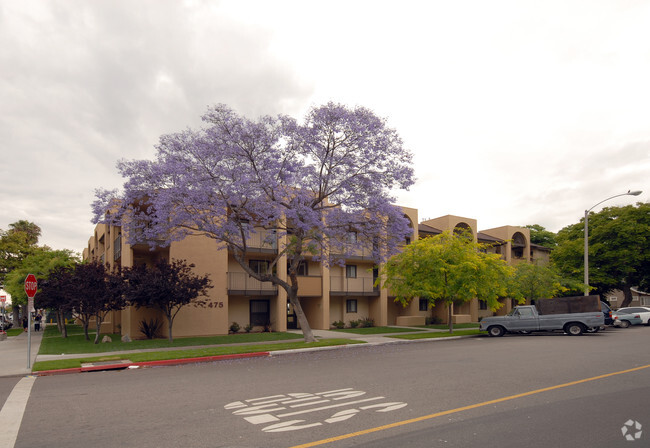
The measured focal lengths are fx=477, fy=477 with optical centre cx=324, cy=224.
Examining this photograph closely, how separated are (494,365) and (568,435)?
7.30 meters

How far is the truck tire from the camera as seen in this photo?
24.8 metres

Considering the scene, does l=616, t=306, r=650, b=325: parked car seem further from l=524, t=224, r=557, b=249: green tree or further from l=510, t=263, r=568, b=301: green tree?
l=524, t=224, r=557, b=249: green tree

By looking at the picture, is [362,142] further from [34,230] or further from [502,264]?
[34,230]

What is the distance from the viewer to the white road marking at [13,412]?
6.89m

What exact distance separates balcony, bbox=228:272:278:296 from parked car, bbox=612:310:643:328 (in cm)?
2271

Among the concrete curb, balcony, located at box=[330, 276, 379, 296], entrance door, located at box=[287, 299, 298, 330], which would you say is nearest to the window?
entrance door, located at box=[287, 299, 298, 330]

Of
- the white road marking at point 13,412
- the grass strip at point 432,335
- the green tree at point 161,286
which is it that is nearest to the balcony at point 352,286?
the grass strip at point 432,335

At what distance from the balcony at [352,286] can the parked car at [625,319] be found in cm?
1594

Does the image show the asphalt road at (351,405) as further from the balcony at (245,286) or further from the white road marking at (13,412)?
the balcony at (245,286)

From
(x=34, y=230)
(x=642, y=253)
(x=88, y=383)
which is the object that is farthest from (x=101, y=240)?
(x=642, y=253)

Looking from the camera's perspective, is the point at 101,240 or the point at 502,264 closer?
the point at 502,264

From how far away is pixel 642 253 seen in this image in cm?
4097

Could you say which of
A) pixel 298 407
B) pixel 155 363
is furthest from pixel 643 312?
pixel 298 407

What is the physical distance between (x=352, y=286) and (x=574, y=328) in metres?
14.0
